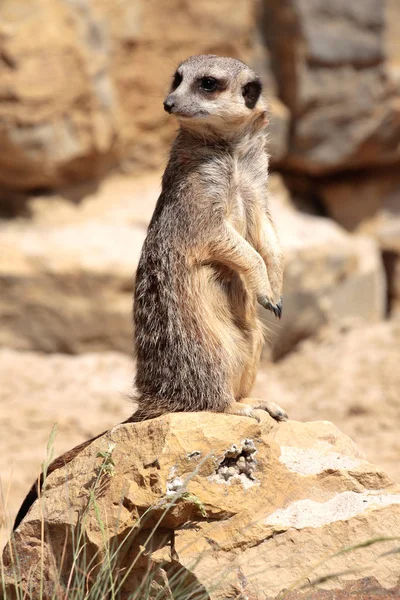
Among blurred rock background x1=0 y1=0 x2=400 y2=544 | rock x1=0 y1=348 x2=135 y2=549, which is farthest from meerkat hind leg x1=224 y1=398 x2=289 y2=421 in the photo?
blurred rock background x1=0 y1=0 x2=400 y2=544

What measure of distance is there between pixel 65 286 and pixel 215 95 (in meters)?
2.83

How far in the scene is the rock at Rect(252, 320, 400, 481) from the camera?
488 centimetres

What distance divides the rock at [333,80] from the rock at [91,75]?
323mm

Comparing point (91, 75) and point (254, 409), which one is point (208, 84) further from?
point (91, 75)

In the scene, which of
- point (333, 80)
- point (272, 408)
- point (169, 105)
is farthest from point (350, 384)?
point (169, 105)

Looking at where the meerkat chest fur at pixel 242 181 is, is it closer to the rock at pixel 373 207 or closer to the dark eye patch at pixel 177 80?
the dark eye patch at pixel 177 80

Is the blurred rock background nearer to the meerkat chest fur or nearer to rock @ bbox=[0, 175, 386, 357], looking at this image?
rock @ bbox=[0, 175, 386, 357]

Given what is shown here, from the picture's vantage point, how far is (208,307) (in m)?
2.75

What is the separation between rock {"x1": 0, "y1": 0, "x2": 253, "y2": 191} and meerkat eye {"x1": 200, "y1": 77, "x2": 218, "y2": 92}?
9.08ft

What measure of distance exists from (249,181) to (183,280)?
446 mm

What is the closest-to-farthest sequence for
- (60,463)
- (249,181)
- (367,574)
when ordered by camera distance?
(367,574) < (60,463) < (249,181)

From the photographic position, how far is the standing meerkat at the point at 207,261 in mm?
2725

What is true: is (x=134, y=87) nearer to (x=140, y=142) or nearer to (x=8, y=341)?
(x=140, y=142)

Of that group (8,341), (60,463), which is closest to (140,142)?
(8,341)
